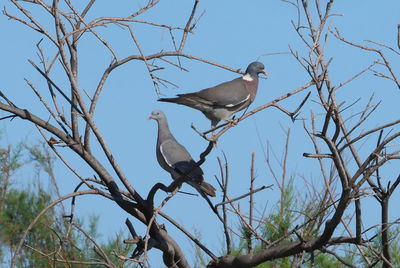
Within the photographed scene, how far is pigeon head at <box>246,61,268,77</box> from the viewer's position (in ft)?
22.0

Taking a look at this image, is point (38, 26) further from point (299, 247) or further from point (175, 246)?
point (299, 247)

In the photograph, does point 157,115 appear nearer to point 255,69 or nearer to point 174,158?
point 174,158

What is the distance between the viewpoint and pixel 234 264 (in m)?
4.01

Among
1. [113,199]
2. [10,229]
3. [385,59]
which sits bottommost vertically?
[113,199]

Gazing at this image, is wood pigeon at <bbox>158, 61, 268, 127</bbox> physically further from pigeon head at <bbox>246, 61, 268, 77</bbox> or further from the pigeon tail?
pigeon head at <bbox>246, 61, 268, 77</bbox>

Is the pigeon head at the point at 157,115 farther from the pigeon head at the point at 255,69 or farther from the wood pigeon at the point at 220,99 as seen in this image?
the pigeon head at the point at 255,69

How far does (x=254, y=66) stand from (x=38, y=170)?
136 inches

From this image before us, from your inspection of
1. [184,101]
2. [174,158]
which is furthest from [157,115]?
[184,101]

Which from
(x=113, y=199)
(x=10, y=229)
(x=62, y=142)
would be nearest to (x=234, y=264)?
(x=113, y=199)

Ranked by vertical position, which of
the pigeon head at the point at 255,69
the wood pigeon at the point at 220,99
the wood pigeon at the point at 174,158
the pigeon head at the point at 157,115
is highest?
the pigeon head at the point at 255,69

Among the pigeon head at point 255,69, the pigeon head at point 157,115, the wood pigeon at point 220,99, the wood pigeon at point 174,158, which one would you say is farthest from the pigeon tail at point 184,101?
the pigeon head at point 255,69

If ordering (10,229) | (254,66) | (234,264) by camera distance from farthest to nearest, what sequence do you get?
1. (10,229)
2. (254,66)
3. (234,264)

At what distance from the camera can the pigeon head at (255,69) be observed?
22.0 feet

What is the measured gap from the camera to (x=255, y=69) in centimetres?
672
